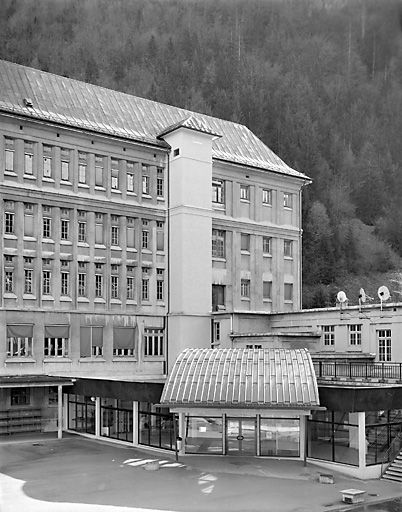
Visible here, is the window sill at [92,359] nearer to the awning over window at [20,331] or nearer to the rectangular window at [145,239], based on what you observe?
the awning over window at [20,331]

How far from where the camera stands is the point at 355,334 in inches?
1382

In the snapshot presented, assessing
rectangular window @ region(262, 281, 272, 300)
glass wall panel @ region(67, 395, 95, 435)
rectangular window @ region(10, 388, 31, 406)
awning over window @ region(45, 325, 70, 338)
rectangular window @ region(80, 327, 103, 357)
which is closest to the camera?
glass wall panel @ region(67, 395, 95, 435)

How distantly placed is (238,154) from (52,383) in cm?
2135

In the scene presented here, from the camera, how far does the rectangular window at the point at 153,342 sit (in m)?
39.2

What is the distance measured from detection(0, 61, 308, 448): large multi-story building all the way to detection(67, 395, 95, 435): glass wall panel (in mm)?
94

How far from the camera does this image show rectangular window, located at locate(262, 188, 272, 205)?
45062mm

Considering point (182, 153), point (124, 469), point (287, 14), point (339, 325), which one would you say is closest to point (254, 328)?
point (339, 325)

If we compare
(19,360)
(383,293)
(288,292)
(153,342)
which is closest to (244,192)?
(288,292)

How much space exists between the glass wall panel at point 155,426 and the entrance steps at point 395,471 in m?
8.26

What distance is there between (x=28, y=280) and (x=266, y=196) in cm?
1814

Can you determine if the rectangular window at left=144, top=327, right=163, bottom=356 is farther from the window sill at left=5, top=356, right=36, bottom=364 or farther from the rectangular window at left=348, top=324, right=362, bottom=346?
the rectangular window at left=348, top=324, right=362, bottom=346

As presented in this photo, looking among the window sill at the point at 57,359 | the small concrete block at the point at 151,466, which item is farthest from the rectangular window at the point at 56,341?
the small concrete block at the point at 151,466

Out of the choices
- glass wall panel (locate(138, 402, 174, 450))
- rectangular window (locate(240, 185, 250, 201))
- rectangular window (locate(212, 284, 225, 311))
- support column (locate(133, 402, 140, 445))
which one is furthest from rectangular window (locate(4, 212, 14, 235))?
rectangular window (locate(240, 185, 250, 201))

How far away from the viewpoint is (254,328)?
40.3 m
